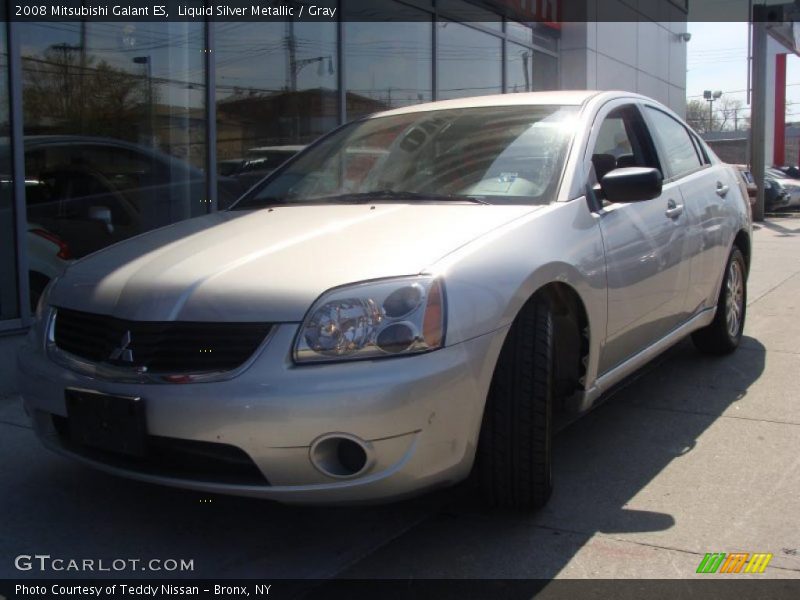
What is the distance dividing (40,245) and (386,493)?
12.7ft

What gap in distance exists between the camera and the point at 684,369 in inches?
219

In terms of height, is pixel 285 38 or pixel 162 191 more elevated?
pixel 285 38

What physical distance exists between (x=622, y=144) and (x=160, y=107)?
3.96 meters

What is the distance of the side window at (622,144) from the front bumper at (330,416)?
1.67m

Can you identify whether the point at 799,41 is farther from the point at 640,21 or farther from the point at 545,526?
the point at 545,526

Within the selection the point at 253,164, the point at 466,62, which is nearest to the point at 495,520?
the point at 253,164

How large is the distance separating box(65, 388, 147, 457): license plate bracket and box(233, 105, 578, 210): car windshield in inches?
59.1

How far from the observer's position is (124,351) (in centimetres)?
301

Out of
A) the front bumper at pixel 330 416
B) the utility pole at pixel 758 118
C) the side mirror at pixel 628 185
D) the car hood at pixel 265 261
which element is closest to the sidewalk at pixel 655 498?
the front bumper at pixel 330 416

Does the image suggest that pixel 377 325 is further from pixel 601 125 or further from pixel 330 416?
pixel 601 125

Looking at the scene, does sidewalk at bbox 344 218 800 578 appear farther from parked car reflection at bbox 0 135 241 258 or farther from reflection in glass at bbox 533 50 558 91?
reflection in glass at bbox 533 50 558 91

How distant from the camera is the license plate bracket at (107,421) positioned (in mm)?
2893

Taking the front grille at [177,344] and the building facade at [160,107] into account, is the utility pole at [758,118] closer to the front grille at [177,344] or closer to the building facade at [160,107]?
the building facade at [160,107]

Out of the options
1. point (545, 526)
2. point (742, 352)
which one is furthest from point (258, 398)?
point (742, 352)
